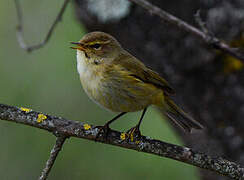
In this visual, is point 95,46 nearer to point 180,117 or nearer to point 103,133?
point 103,133

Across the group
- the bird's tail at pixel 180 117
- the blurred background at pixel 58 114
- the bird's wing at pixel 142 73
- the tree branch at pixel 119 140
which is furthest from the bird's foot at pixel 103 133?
the blurred background at pixel 58 114

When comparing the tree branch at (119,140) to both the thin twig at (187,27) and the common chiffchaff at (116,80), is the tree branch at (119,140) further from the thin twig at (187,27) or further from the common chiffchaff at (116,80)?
the thin twig at (187,27)

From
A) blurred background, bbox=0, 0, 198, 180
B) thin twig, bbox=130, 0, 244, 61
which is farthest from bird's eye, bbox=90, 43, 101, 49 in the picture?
blurred background, bbox=0, 0, 198, 180

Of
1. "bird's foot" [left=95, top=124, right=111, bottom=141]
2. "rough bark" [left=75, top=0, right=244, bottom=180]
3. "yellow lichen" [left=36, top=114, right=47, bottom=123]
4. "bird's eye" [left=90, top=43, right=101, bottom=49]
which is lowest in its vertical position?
"yellow lichen" [left=36, top=114, right=47, bottom=123]

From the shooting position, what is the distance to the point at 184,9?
4.71 m

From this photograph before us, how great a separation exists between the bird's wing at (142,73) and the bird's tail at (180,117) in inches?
10.0

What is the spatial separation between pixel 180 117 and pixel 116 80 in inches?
38.2

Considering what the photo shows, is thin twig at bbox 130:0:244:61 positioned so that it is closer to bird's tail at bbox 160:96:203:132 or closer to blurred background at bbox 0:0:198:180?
bird's tail at bbox 160:96:203:132

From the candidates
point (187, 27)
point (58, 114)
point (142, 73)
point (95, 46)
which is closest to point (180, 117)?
point (142, 73)

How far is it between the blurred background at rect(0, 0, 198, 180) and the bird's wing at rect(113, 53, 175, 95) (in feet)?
6.11

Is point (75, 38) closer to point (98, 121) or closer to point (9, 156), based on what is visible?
point (98, 121)

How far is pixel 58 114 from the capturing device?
20.5 feet

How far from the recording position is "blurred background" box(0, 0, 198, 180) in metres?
5.88

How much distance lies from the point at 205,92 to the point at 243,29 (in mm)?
812
